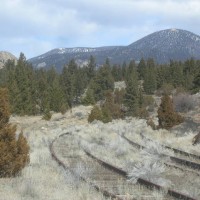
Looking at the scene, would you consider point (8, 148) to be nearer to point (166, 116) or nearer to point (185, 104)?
point (166, 116)

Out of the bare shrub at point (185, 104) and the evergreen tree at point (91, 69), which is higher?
the evergreen tree at point (91, 69)

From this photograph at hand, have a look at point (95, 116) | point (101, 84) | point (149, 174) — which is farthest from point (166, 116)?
point (101, 84)

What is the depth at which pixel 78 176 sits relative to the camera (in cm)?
1141

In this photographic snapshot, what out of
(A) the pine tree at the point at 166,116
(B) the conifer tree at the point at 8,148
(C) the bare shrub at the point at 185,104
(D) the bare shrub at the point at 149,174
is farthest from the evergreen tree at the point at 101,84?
(B) the conifer tree at the point at 8,148

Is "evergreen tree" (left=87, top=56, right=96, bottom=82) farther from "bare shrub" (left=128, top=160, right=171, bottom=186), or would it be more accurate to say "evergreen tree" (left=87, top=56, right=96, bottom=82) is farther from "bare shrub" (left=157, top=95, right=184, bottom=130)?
"bare shrub" (left=128, top=160, right=171, bottom=186)

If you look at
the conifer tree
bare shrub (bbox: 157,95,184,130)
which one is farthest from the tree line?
the conifer tree

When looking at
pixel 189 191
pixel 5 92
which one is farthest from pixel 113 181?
pixel 5 92

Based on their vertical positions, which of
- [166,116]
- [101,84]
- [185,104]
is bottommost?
[101,84]

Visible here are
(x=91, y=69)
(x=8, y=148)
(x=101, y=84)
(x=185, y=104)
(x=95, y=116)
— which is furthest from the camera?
(x=91, y=69)

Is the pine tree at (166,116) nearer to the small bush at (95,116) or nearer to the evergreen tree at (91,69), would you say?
the small bush at (95,116)

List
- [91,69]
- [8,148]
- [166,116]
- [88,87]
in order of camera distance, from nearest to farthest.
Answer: [8,148] < [166,116] < [88,87] < [91,69]

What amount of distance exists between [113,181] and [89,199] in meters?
2.67

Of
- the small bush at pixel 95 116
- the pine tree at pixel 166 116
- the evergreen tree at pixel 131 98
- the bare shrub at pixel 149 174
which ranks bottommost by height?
the evergreen tree at pixel 131 98

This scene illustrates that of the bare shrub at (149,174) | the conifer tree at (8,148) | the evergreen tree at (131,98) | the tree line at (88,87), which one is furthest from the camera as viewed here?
the evergreen tree at (131,98)
